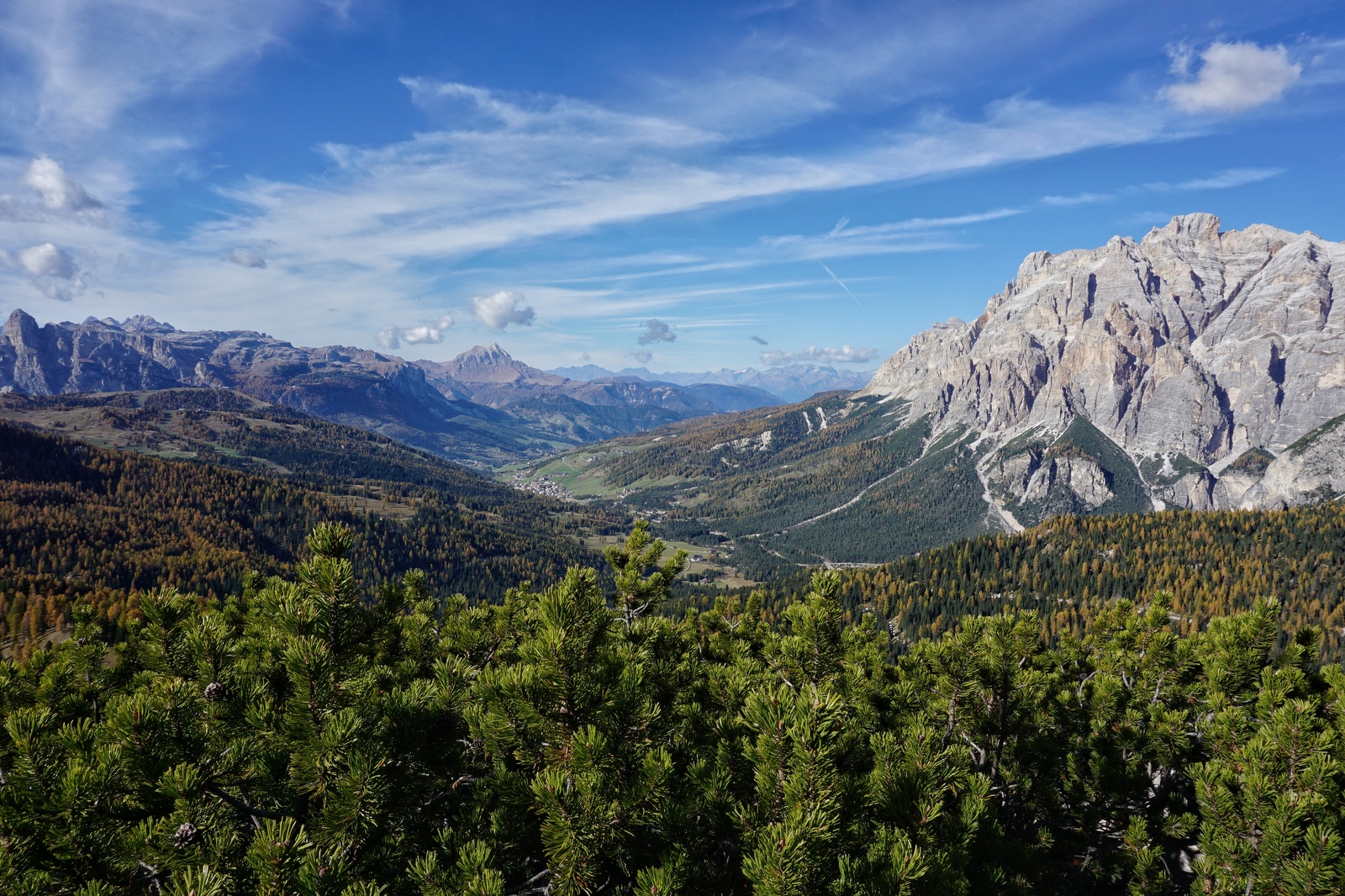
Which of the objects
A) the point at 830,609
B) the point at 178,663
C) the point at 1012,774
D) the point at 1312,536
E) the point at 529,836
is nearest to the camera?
the point at 529,836

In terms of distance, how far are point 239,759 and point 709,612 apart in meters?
18.4

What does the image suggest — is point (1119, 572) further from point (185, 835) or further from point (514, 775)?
point (185, 835)

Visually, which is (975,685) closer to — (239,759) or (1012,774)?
(1012,774)

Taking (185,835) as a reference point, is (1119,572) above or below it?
below

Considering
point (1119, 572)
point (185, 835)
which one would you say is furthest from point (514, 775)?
point (1119, 572)

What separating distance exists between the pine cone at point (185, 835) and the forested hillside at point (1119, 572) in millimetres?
121317

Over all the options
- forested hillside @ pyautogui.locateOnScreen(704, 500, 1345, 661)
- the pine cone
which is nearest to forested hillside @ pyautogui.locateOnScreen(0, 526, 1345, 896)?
the pine cone

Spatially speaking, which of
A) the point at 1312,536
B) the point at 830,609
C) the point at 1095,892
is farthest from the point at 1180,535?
the point at 830,609

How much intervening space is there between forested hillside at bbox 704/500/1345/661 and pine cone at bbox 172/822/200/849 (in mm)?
121317

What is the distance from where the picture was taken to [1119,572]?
493ft

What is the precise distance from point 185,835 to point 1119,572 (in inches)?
7640

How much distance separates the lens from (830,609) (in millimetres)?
9047

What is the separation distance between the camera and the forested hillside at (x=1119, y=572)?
12788 centimetres

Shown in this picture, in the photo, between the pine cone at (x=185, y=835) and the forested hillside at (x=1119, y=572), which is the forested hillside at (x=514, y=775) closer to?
the pine cone at (x=185, y=835)
